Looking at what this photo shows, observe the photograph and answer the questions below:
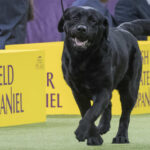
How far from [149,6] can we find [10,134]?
4.33 m

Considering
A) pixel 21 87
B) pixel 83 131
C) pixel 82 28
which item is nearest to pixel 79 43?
pixel 82 28

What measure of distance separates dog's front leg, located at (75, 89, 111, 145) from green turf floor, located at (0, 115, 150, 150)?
319 mm

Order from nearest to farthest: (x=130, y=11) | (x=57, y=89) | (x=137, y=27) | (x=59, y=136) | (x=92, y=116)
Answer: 1. (x=92, y=116)
2. (x=59, y=136)
3. (x=137, y=27)
4. (x=57, y=89)
5. (x=130, y=11)

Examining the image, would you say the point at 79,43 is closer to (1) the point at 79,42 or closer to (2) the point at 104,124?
(1) the point at 79,42

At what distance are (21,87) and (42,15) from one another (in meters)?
4.37

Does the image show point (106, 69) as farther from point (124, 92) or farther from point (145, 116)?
point (145, 116)

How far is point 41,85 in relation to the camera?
7785 millimetres

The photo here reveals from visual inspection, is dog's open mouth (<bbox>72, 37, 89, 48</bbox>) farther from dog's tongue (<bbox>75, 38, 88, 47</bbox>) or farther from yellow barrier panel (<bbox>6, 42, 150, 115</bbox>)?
yellow barrier panel (<bbox>6, 42, 150, 115</bbox>)

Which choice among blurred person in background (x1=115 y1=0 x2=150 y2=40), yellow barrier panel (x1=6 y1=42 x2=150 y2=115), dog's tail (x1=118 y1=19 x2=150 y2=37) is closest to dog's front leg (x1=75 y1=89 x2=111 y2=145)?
dog's tail (x1=118 y1=19 x2=150 y2=37)

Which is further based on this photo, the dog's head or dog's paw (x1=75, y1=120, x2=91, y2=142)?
the dog's head

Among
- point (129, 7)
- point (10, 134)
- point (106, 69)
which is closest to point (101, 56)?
point (106, 69)

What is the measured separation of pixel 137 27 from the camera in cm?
701

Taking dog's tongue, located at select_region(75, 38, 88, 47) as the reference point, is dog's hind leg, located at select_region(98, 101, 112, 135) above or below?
below

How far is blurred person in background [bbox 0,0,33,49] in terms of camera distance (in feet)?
30.7
